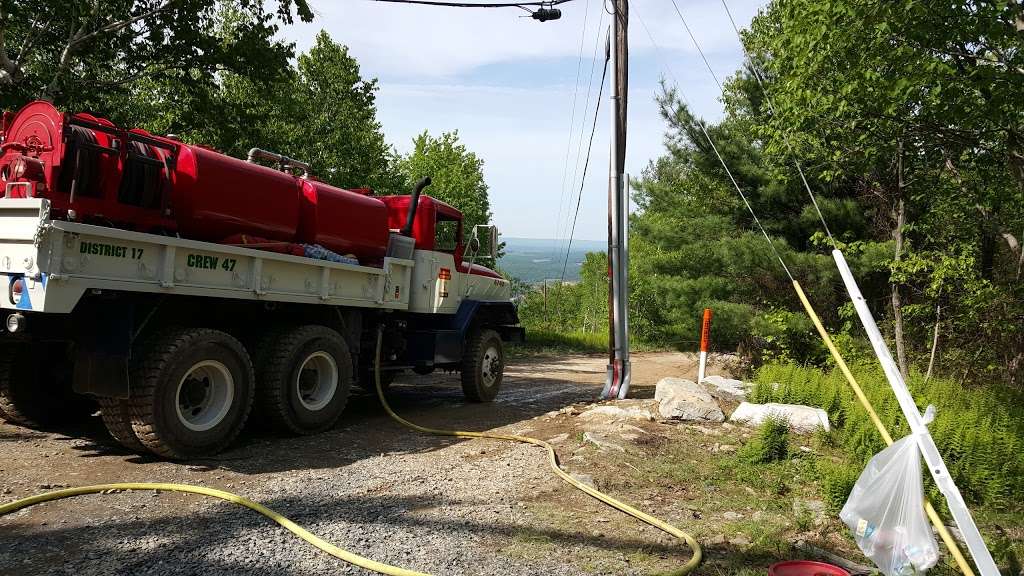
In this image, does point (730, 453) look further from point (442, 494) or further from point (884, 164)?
point (884, 164)

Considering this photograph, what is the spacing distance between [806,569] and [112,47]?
14.0m

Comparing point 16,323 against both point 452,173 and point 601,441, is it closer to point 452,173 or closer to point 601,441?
point 601,441

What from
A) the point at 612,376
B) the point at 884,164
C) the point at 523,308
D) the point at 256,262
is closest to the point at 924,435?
the point at 256,262

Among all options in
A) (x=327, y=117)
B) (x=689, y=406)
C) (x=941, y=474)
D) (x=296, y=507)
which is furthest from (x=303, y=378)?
(x=327, y=117)

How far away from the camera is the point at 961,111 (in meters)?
7.40

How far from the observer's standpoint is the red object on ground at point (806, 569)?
3635mm

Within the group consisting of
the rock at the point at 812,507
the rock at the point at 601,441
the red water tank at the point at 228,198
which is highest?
the red water tank at the point at 228,198

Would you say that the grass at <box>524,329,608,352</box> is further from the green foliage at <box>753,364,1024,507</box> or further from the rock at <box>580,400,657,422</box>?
the green foliage at <box>753,364,1024,507</box>

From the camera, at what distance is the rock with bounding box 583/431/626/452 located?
661 cm

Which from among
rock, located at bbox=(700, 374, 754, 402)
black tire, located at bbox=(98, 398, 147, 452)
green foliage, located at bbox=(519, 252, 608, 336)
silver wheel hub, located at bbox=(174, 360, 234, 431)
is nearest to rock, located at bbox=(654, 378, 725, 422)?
rock, located at bbox=(700, 374, 754, 402)

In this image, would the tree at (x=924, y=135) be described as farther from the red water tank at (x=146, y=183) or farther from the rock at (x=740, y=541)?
the red water tank at (x=146, y=183)

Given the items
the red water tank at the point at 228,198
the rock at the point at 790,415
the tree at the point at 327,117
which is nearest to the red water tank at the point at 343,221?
the red water tank at the point at 228,198

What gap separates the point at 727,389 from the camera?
10.3m

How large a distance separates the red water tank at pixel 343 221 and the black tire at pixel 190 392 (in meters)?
1.61
